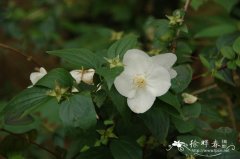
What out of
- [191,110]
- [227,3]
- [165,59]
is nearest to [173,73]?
[165,59]

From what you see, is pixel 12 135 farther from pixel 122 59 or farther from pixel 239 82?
pixel 239 82

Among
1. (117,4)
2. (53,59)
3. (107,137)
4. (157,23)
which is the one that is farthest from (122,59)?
(53,59)

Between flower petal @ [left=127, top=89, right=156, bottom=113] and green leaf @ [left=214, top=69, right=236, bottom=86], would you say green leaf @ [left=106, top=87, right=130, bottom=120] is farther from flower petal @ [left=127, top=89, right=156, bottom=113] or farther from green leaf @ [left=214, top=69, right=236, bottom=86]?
green leaf @ [left=214, top=69, right=236, bottom=86]

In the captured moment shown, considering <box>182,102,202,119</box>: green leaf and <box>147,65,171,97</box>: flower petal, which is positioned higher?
<box>147,65,171,97</box>: flower petal

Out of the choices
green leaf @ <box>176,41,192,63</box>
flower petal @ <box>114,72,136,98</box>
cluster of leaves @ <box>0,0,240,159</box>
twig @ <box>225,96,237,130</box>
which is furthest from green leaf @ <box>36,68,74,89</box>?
twig @ <box>225,96,237,130</box>

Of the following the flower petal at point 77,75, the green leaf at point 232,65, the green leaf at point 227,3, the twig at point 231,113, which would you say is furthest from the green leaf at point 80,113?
the green leaf at point 227,3

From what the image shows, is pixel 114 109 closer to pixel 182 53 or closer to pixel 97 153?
pixel 97 153
